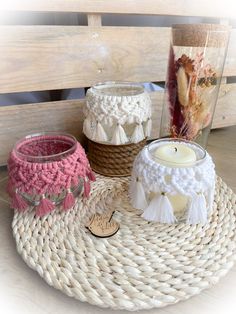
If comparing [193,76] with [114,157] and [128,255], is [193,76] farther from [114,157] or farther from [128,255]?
[128,255]

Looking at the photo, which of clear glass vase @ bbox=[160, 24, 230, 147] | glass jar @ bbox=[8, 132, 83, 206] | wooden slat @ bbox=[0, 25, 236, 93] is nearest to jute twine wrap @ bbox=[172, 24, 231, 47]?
clear glass vase @ bbox=[160, 24, 230, 147]

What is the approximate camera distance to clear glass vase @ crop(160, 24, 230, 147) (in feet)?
1.35

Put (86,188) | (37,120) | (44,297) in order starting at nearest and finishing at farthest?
(44,297) < (86,188) < (37,120)

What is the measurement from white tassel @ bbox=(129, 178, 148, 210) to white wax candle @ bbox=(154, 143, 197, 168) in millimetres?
38

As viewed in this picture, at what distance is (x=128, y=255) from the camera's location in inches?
12.6

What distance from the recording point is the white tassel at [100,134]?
429 mm

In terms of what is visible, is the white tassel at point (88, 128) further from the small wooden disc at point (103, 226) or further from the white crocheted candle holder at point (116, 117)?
the small wooden disc at point (103, 226)

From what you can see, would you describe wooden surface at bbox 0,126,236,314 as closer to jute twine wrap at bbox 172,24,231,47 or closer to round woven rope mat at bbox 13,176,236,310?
round woven rope mat at bbox 13,176,236,310

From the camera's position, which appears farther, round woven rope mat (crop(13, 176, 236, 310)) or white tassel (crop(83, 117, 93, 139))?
white tassel (crop(83, 117, 93, 139))

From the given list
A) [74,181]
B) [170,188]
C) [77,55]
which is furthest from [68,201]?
[77,55]

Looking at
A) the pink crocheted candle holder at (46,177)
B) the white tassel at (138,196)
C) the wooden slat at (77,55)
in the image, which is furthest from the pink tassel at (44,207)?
the wooden slat at (77,55)

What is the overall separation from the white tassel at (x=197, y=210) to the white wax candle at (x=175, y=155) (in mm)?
40

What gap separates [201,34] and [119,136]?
0.18m

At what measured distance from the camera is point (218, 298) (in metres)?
0.29
